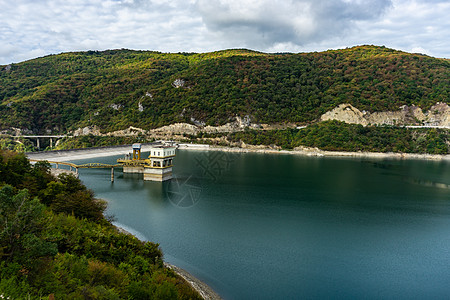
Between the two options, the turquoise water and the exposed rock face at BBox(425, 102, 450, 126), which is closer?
the turquoise water

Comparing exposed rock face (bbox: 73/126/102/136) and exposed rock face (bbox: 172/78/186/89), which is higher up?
exposed rock face (bbox: 172/78/186/89)

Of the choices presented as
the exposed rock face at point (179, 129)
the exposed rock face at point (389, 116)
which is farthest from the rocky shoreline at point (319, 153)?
the exposed rock face at point (389, 116)

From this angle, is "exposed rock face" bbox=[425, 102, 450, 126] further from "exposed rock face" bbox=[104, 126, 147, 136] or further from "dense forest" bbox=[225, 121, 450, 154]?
"exposed rock face" bbox=[104, 126, 147, 136]

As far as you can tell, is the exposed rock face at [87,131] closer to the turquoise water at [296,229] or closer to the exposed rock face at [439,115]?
the turquoise water at [296,229]

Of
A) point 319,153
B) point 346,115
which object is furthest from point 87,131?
point 346,115

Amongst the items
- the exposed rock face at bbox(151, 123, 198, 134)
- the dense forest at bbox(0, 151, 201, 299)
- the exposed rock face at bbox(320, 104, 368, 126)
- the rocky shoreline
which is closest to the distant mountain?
the exposed rock face at bbox(320, 104, 368, 126)

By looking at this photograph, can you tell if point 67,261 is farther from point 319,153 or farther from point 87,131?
point 87,131
